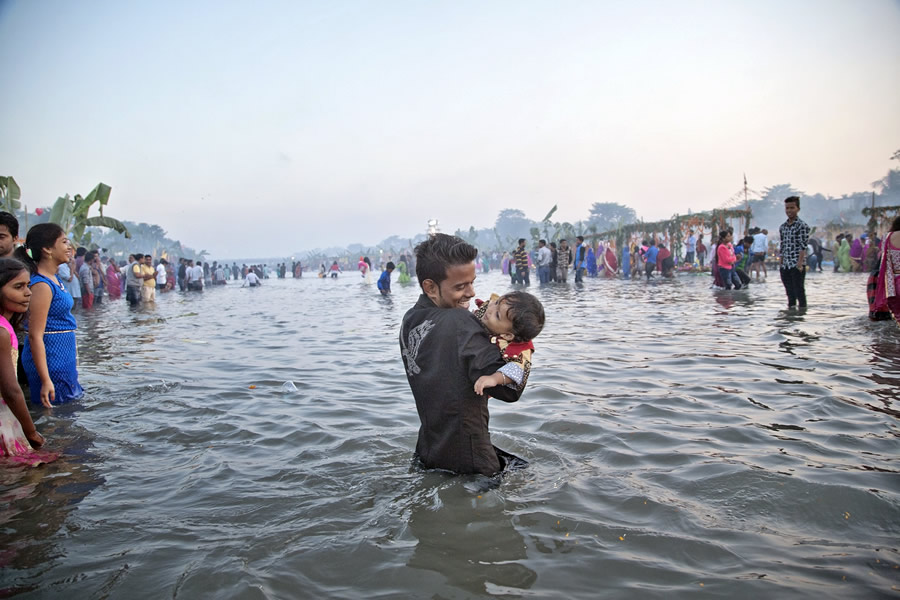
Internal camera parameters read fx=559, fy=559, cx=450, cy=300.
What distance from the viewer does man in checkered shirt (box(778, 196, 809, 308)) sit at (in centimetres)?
919

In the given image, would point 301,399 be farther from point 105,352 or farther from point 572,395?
point 105,352

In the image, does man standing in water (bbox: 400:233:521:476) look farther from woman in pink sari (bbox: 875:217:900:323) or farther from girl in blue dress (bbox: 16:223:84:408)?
woman in pink sari (bbox: 875:217:900:323)

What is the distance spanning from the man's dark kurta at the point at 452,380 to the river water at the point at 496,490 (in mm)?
169

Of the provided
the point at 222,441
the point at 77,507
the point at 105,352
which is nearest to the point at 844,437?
the point at 222,441

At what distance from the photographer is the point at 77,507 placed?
2971 mm

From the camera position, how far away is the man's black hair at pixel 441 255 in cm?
274

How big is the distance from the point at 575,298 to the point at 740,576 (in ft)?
45.1

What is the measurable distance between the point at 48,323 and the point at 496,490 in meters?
3.97

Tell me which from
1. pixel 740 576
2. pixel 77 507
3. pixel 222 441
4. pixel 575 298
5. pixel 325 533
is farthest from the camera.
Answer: pixel 575 298

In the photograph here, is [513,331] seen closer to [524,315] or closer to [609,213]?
[524,315]

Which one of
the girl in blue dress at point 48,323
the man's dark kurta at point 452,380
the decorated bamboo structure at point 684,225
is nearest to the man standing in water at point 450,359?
the man's dark kurta at point 452,380

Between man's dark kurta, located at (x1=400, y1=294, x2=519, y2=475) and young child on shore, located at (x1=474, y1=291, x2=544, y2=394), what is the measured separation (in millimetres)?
53

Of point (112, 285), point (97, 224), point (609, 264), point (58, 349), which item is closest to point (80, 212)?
point (97, 224)

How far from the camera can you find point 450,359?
107 inches
